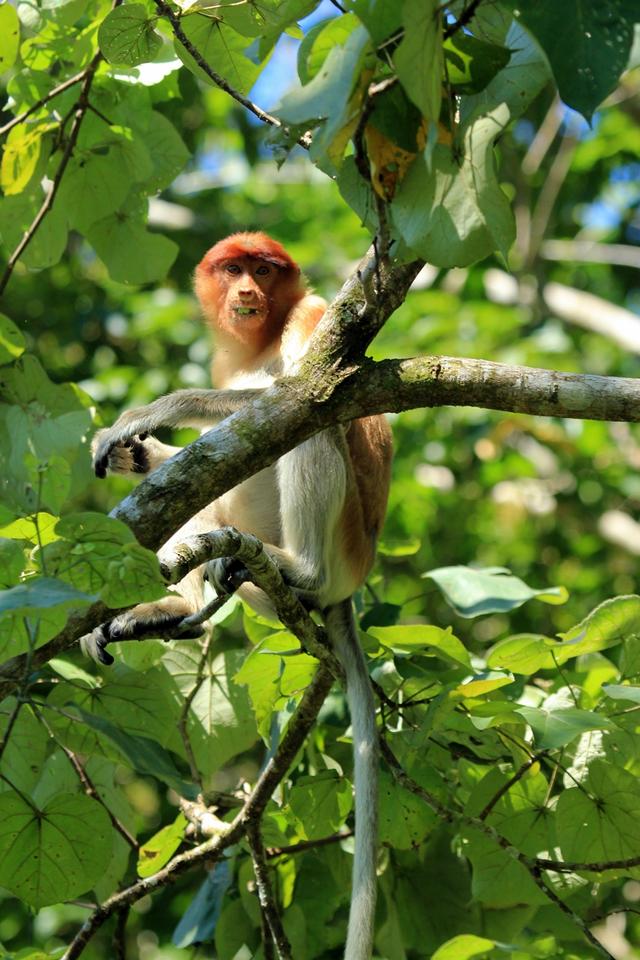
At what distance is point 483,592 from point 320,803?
2.63 ft

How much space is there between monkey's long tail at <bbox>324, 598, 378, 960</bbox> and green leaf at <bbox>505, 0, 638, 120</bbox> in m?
1.76

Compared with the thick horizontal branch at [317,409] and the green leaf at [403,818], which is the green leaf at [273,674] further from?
the thick horizontal branch at [317,409]

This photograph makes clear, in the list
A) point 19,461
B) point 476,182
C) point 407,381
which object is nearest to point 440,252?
point 476,182

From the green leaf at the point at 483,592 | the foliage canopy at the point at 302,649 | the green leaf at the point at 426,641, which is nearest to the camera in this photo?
the foliage canopy at the point at 302,649

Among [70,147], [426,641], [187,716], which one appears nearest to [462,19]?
[426,641]

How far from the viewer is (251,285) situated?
13.8ft

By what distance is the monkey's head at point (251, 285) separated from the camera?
165 inches

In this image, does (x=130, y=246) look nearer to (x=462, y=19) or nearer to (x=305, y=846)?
(x=305, y=846)

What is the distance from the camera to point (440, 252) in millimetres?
1644

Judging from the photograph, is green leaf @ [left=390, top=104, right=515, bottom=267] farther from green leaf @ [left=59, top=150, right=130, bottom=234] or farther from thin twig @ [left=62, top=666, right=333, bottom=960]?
green leaf @ [left=59, top=150, right=130, bottom=234]

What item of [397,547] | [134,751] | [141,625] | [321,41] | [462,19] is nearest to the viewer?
[462,19]

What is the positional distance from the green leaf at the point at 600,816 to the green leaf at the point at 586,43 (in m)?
1.59

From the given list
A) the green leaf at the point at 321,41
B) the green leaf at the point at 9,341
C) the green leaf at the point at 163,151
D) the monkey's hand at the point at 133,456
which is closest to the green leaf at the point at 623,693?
the green leaf at the point at 321,41

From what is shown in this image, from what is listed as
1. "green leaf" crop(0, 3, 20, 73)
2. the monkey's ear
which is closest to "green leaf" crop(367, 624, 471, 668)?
the monkey's ear
